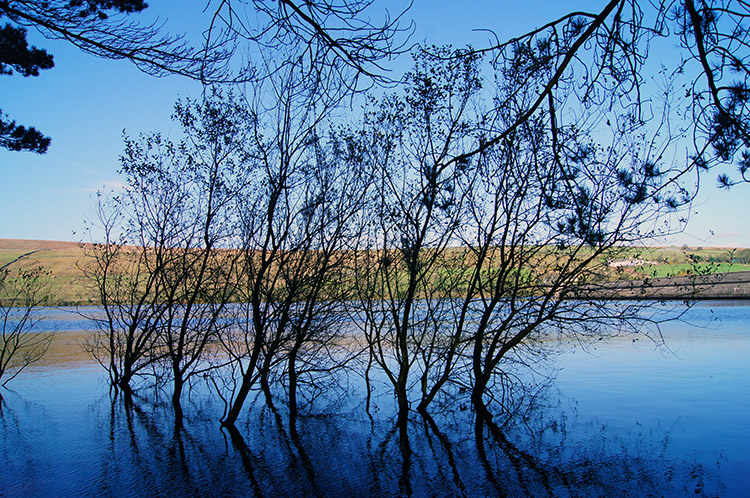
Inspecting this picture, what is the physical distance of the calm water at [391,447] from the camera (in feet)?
26.2

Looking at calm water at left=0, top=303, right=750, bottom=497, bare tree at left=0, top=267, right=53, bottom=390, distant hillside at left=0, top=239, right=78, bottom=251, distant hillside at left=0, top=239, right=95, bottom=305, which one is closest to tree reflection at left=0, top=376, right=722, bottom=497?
calm water at left=0, top=303, right=750, bottom=497

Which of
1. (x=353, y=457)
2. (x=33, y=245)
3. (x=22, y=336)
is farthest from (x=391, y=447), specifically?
(x=33, y=245)

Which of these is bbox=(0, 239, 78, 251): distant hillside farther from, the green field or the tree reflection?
the tree reflection

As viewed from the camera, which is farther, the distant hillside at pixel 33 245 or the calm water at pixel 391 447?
the distant hillside at pixel 33 245

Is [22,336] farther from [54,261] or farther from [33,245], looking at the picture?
[33,245]

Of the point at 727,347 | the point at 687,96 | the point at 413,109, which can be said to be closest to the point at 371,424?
the point at 413,109

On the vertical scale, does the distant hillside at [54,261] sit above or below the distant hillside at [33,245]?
below

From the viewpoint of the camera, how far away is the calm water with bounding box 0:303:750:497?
7.97 metres

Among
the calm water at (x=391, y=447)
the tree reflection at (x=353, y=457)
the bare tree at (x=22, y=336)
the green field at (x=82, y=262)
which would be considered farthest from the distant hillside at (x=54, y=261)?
the tree reflection at (x=353, y=457)

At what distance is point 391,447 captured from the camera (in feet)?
31.9

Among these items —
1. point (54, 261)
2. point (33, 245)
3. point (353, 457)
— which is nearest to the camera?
point (353, 457)

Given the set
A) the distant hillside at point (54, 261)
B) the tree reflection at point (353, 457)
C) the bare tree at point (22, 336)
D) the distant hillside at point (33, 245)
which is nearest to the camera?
the tree reflection at point (353, 457)

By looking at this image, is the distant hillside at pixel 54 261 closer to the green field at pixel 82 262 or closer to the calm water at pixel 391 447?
the green field at pixel 82 262

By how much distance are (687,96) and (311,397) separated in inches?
470
